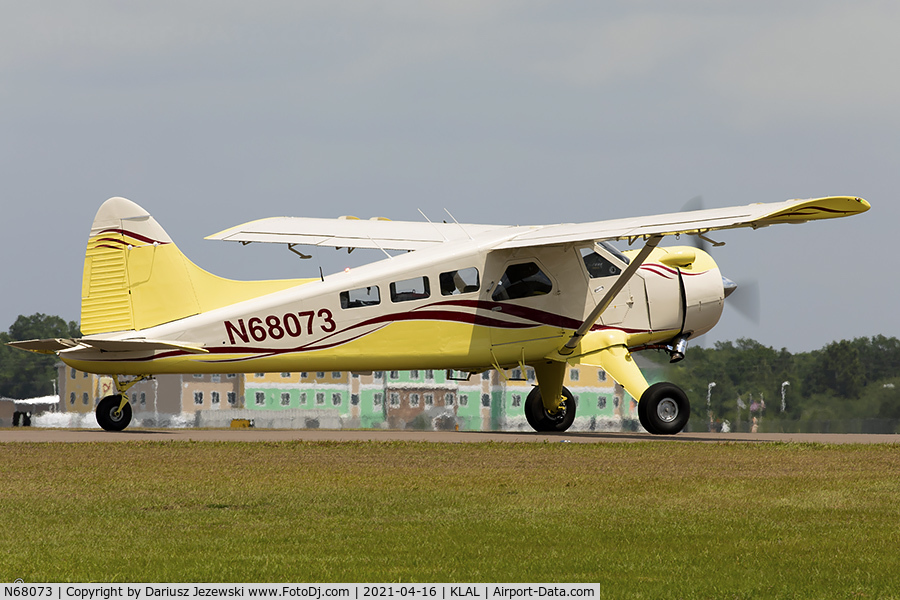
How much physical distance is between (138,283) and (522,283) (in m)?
6.76

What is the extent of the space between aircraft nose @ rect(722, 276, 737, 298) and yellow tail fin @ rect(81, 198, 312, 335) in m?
7.94

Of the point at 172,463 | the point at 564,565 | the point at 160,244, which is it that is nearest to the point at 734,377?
the point at 160,244

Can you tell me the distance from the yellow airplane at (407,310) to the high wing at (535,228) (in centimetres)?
10

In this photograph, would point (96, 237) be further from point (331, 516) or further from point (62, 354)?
point (331, 516)

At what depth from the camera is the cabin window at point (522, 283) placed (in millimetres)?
19875

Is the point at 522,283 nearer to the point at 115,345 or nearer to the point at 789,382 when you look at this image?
the point at 115,345

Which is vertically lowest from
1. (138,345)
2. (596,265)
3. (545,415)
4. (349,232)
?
(545,415)

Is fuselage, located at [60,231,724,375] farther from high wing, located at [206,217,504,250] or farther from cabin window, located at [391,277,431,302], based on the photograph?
high wing, located at [206,217,504,250]

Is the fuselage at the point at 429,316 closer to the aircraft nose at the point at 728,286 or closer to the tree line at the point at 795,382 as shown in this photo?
the aircraft nose at the point at 728,286

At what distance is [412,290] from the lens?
19500mm

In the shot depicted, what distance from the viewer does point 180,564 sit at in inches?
301

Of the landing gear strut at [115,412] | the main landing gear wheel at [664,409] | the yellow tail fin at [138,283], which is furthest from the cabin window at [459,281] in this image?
the landing gear strut at [115,412]

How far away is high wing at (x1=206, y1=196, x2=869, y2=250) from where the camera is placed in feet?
54.1
